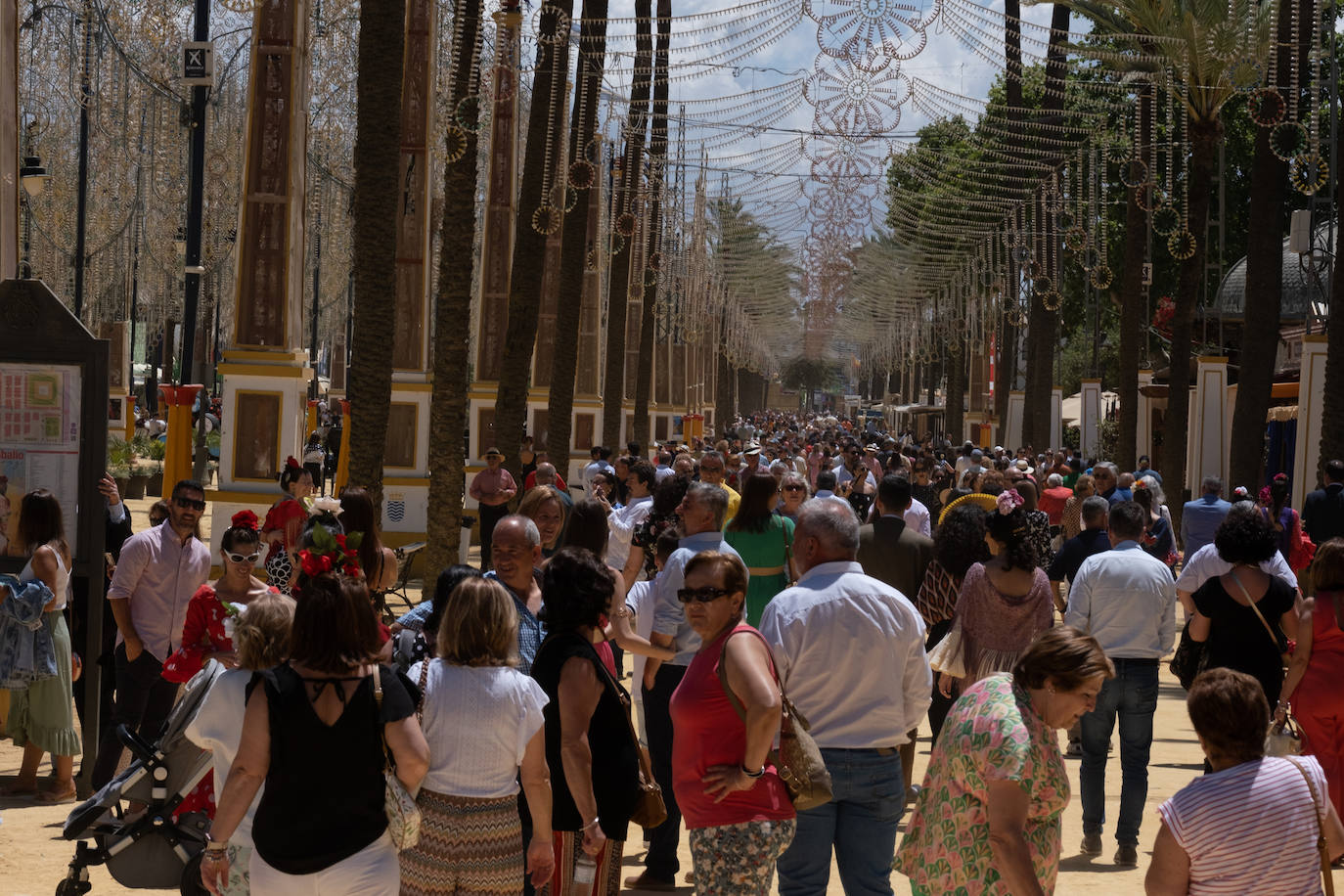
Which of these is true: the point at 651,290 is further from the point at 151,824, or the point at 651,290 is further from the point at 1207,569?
the point at 151,824

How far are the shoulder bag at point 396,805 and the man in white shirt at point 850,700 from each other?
4.67 ft

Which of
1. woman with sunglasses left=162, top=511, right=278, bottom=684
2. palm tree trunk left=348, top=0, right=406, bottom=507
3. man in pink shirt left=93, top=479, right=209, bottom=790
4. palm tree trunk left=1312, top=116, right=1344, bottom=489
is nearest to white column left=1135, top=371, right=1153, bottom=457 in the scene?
palm tree trunk left=1312, top=116, right=1344, bottom=489

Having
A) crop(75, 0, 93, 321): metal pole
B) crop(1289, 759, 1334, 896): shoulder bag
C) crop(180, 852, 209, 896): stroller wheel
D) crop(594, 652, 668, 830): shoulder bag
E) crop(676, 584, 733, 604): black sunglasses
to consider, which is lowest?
crop(180, 852, 209, 896): stroller wheel

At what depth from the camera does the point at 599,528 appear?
7.64m

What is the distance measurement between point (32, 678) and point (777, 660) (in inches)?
190

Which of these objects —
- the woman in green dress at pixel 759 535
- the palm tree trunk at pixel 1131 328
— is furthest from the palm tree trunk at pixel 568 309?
the woman in green dress at pixel 759 535

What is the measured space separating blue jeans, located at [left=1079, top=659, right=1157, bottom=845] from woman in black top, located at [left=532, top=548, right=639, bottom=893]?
373 centimetres

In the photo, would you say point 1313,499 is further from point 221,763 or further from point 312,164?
point 312,164

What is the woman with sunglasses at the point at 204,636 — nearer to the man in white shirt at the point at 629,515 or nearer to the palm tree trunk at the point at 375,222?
the man in white shirt at the point at 629,515

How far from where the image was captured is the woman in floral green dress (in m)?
4.62

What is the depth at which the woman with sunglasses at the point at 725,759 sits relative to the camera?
5.29 meters

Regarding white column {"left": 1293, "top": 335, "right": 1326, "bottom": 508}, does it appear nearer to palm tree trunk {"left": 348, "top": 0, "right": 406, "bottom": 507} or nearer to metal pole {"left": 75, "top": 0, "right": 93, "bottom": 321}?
palm tree trunk {"left": 348, "top": 0, "right": 406, "bottom": 507}

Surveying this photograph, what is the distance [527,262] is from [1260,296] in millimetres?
9392

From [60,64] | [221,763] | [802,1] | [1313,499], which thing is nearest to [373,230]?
[802,1]
